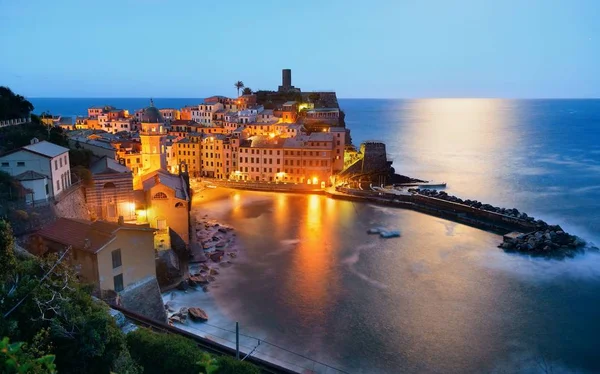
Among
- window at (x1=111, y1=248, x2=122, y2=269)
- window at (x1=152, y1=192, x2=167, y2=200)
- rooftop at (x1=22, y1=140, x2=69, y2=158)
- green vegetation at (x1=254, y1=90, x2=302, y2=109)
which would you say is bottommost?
window at (x1=111, y1=248, x2=122, y2=269)

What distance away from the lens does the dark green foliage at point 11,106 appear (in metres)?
29.4

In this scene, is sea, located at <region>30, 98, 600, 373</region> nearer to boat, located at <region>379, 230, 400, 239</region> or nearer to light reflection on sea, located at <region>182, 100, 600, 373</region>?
light reflection on sea, located at <region>182, 100, 600, 373</region>

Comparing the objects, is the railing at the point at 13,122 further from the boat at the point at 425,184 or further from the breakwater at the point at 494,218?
the boat at the point at 425,184

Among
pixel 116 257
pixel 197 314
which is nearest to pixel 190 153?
pixel 197 314

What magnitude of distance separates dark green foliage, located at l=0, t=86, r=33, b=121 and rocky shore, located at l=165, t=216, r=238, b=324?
1431 cm

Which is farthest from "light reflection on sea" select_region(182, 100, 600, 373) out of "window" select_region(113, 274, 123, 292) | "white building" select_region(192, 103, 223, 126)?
"white building" select_region(192, 103, 223, 126)

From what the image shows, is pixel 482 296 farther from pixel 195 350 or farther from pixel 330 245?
pixel 195 350

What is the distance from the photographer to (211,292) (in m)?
20.0

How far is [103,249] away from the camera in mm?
13711

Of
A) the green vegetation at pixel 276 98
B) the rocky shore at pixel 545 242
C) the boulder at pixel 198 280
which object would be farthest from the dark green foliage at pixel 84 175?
the green vegetation at pixel 276 98

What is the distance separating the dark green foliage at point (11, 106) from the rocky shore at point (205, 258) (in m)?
14.3

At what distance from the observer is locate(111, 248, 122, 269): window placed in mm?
14156

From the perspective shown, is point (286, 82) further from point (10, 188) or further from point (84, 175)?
point (10, 188)

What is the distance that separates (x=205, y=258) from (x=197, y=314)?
668cm
